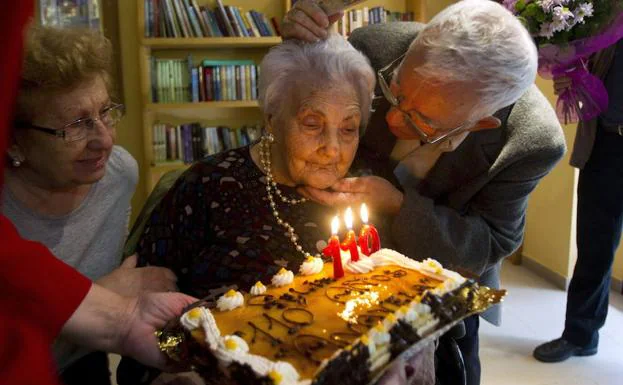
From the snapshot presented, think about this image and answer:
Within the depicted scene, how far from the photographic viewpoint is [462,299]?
1.14 metres

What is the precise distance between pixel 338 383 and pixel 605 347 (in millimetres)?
3037

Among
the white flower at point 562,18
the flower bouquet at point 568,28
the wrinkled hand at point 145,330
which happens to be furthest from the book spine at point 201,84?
the wrinkled hand at point 145,330

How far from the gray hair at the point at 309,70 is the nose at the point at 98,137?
0.45m

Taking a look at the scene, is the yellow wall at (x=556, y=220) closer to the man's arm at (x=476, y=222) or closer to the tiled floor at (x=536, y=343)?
the tiled floor at (x=536, y=343)

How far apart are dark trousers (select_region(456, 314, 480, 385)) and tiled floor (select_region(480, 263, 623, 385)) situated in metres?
1.33

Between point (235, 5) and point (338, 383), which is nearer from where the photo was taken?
point (338, 383)

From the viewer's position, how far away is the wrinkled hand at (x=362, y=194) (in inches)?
64.3

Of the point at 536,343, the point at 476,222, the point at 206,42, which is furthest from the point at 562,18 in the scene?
the point at 206,42

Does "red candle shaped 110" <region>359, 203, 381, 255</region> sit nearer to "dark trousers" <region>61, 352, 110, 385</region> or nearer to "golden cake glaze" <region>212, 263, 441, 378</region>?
"golden cake glaze" <region>212, 263, 441, 378</region>

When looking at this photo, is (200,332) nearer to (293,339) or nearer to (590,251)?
(293,339)

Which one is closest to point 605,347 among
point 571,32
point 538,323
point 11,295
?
point 538,323

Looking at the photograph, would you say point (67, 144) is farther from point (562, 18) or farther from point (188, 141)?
point (188, 141)

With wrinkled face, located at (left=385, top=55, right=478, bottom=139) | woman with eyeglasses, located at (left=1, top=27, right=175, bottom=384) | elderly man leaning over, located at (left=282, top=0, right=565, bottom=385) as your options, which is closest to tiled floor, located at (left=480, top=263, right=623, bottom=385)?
elderly man leaning over, located at (left=282, top=0, right=565, bottom=385)

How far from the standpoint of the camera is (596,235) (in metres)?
3.09
